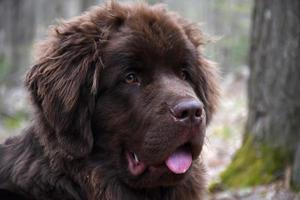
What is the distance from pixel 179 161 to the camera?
4.75 meters

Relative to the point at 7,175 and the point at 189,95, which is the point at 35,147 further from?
the point at 189,95

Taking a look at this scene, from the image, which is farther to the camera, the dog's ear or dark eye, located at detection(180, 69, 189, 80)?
dark eye, located at detection(180, 69, 189, 80)

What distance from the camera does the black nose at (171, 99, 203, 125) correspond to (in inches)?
175

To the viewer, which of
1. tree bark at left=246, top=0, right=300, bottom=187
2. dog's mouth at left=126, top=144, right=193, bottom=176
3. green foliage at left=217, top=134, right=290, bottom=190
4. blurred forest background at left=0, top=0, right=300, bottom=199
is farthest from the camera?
blurred forest background at left=0, top=0, right=300, bottom=199

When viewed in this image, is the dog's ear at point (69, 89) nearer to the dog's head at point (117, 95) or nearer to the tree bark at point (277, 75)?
the dog's head at point (117, 95)

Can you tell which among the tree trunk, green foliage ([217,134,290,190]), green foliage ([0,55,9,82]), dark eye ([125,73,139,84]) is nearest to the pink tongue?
dark eye ([125,73,139,84])

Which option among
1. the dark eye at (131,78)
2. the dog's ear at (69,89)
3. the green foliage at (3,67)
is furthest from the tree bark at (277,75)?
the green foliage at (3,67)

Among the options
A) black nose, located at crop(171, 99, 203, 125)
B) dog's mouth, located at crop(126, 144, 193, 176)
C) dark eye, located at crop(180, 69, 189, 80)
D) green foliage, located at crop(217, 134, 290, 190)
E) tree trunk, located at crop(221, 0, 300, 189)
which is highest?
black nose, located at crop(171, 99, 203, 125)

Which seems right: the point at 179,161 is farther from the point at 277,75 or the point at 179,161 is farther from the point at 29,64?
the point at 29,64

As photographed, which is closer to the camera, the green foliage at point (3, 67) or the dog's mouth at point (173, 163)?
the dog's mouth at point (173, 163)

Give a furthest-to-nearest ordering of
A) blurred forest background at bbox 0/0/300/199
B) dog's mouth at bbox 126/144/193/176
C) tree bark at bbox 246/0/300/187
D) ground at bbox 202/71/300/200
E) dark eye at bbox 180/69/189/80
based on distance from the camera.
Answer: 1. blurred forest background at bbox 0/0/300/199
2. tree bark at bbox 246/0/300/187
3. ground at bbox 202/71/300/200
4. dark eye at bbox 180/69/189/80
5. dog's mouth at bbox 126/144/193/176

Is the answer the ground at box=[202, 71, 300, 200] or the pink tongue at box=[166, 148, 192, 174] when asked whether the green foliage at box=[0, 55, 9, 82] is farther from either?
the pink tongue at box=[166, 148, 192, 174]

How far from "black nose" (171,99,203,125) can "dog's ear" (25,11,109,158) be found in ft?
2.36

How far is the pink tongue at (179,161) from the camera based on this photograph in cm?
472
